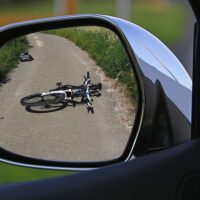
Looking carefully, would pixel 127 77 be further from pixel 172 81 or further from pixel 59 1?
pixel 59 1

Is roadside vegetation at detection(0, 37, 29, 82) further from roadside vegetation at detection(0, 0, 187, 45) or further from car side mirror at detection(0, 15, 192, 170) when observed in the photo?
roadside vegetation at detection(0, 0, 187, 45)

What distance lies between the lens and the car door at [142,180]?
1444 mm

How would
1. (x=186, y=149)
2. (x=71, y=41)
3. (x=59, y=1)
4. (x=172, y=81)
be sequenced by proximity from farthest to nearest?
(x=59, y=1)
(x=71, y=41)
(x=172, y=81)
(x=186, y=149)

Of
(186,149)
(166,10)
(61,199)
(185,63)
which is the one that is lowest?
(166,10)

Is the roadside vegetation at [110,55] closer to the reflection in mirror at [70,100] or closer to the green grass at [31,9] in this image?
the reflection in mirror at [70,100]

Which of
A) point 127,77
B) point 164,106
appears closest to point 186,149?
point 164,106

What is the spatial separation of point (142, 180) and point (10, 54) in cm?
55

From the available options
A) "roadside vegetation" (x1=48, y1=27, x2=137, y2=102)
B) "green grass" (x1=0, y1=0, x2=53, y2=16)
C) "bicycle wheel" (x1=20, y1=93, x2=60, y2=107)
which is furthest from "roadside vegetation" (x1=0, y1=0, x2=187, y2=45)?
"bicycle wheel" (x1=20, y1=93, x2=60, y2=107)

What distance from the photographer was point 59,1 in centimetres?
1402

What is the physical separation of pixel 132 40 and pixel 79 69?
0.51 ft

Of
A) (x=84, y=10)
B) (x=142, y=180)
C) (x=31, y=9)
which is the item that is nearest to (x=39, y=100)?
(x=142, y=180)

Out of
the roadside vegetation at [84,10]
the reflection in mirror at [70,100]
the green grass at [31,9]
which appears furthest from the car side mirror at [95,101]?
the green grass at [31,9]

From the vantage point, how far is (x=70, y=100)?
155 cm

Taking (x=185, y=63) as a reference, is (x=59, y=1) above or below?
below
